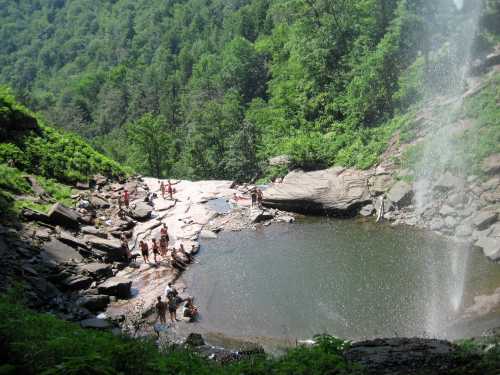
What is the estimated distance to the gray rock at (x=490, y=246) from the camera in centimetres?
2017

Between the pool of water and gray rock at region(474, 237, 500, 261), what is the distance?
318mm

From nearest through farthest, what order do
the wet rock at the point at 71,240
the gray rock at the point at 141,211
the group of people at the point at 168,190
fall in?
the wet rock at the point at 71,240
the gray rock at the point at 141,211
the group of people at the point at 168,190

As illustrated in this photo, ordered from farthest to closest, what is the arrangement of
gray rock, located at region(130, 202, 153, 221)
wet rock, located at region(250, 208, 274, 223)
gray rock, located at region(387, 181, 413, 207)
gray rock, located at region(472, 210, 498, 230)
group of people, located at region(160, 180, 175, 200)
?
group of people, located at region(160, 180, 175, 200) → wet rock, located at region(250, 208, 274, 223) → gray rock, located at region(130, 202, 153, 221) → gray rock, located at region(387, 181, 413, 207) → gray rock, located at region(472, 210, 498, 230)

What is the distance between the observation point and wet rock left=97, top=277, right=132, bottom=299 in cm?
2053

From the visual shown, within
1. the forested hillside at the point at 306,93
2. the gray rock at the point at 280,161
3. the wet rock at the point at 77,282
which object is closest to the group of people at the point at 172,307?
the wet rock at the point at 77,282

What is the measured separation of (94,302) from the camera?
63.3 feet

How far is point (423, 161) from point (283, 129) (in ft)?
67.9

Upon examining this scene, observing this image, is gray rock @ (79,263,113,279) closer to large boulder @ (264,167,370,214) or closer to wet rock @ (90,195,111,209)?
wet rock @ (90,195,111,209)

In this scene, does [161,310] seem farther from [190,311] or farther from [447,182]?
[447,182]

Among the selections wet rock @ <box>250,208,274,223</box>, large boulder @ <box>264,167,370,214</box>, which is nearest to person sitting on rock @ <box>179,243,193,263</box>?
wet rock @ <box>250,208,274,223</box>

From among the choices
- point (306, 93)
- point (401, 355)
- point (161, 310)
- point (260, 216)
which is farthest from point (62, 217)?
point (306, 93)

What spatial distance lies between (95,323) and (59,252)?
651cm

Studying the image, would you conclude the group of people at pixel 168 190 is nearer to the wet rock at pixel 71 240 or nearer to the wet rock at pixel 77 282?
the wet rock at pixel 71 240

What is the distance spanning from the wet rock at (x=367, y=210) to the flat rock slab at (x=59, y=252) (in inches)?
616
